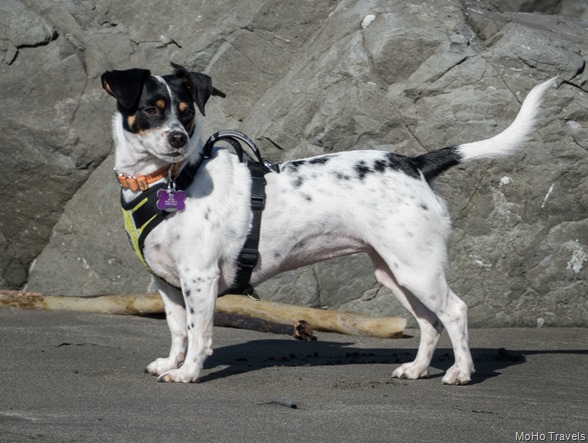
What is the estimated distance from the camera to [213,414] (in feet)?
13.8

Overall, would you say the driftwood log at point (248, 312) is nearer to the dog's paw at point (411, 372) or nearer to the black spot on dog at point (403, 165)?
the dog's paw at point (411, 372)

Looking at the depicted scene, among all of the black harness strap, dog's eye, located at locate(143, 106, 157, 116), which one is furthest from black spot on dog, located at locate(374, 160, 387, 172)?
dog's eye, located at locate(143, 106, 157, 116)

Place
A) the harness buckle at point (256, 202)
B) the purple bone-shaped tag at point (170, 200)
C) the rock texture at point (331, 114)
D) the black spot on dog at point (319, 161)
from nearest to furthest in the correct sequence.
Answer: the purple bone-shaped tag at point (170, 200), the harness buckle at point (256, 202), the black spot on dog at point (319, 161), the rock texture at point (331, 114)

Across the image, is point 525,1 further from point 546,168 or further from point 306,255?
point 306,255

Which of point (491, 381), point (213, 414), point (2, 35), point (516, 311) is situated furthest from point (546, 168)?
point (2, 35)

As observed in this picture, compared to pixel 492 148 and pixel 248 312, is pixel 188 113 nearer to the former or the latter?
pixel 492 148

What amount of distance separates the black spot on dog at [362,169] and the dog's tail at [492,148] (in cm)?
33

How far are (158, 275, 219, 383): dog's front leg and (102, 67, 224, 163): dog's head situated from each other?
71 centimetres

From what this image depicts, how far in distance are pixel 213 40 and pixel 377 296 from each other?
304cm

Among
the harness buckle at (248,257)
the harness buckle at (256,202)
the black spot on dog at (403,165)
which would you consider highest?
the black spot on dog at (403,165)

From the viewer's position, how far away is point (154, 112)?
532 centimetres

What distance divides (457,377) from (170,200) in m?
1.92

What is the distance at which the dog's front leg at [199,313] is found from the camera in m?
5.31

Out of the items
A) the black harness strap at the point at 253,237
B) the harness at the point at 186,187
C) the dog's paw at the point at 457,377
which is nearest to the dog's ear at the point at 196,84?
the harness at the point at 186,187
